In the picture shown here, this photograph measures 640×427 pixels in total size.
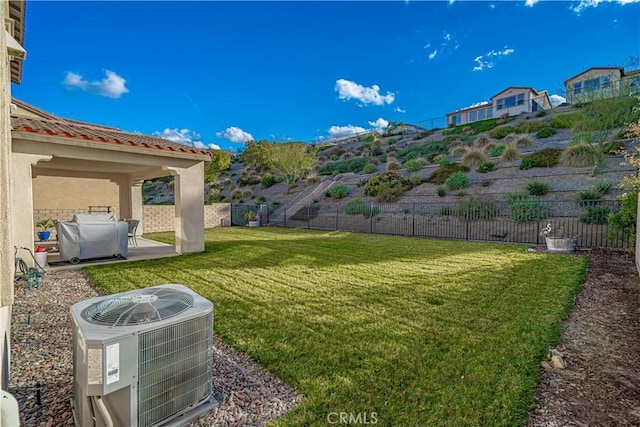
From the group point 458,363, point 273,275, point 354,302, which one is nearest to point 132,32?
point 273,275

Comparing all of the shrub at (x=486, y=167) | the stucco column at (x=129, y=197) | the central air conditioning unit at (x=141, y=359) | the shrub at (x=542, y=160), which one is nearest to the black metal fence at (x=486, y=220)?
the shrub at (x=542, y=160)

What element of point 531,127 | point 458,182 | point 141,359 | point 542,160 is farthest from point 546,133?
point 141,359

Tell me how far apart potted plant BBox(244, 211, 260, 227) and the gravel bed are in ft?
47.0

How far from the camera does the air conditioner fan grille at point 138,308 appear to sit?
5.91ft

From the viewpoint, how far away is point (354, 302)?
450 cm

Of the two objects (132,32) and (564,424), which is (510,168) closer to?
(564,424)

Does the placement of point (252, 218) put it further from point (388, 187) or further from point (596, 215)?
point (596, 215)

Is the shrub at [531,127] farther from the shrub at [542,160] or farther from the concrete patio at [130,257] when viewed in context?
the concrete patio at [130,257]

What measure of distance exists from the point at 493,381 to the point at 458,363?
320mm

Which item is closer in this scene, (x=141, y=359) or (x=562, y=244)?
(x=141, y=359)

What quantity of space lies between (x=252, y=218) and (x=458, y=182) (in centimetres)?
1232

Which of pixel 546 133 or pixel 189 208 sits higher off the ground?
pixel 546 133

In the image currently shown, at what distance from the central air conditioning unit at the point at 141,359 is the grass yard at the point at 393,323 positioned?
2.40ft

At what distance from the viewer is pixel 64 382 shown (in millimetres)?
2555
